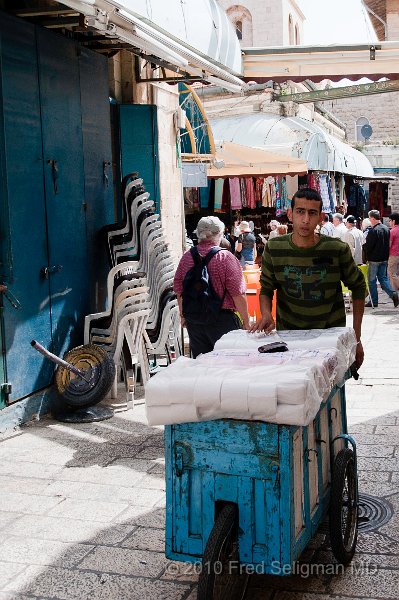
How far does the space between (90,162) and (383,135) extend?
1364 inches

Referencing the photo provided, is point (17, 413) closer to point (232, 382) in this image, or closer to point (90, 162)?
point (90, 162)

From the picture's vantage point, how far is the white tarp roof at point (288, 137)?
21078 millimetres

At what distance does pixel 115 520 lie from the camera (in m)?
5.13

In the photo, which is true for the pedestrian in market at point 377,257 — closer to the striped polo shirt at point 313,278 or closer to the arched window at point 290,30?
the striped polo shirt at point 313,278

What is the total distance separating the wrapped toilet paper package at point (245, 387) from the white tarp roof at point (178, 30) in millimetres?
3254

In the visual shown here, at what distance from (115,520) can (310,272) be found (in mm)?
1988

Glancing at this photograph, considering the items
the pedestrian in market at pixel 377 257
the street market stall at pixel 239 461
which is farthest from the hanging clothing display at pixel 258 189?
the street market stall at pixel 239 461

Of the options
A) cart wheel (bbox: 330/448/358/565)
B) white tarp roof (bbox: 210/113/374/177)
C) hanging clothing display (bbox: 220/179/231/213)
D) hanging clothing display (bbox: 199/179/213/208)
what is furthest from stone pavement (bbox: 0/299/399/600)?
white tarp roof (bbox: 210/113/374/177)

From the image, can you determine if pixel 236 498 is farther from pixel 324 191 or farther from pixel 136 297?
pixel 324 191

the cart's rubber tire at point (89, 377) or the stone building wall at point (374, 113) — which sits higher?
the stone building wall at point (374, 113)

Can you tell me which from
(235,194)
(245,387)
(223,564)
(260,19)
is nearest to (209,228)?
(245,387)

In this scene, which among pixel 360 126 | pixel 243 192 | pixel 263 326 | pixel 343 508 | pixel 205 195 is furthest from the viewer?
pixel 360 126

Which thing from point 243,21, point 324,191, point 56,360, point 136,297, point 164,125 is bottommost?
point 56,360

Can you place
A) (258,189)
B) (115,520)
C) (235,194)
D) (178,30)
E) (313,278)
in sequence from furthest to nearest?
(258,189), (235,194), (178,30), (115,520), (313,278)
